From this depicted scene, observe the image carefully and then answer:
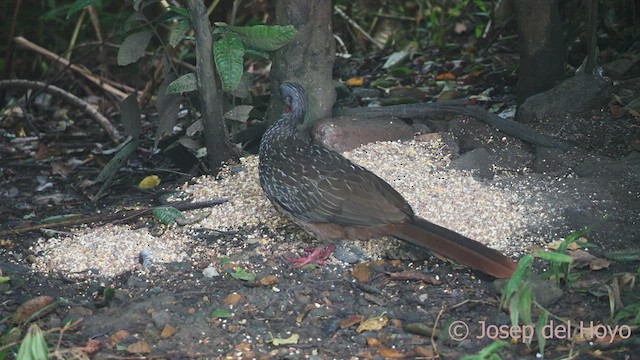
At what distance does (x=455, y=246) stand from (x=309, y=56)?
179 centimetres

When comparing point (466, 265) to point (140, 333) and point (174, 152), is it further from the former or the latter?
point (174, 152)

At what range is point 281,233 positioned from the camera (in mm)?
4785

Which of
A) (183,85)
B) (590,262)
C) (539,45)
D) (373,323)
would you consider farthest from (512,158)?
(183,85)

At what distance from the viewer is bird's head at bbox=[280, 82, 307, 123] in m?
4.94

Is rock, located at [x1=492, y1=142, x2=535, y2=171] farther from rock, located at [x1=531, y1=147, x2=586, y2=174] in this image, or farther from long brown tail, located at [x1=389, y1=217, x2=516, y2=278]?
long brown tail, located at [x1=389, y1=217, x2=516, y2=278]

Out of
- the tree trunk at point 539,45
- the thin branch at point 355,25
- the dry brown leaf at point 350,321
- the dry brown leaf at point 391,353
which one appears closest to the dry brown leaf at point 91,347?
the dry brown leaf at point 350,321

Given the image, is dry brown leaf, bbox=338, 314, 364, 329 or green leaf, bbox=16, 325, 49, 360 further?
dry brown leaf, bbox=338, 314, 364, 329

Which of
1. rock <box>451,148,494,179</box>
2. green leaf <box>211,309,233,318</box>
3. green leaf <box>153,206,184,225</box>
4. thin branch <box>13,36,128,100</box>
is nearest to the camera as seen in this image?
green leaf <box>211,309,233,318</box>

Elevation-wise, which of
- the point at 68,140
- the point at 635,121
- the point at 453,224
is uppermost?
the point at 635,121

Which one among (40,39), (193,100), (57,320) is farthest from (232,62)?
(40,39)

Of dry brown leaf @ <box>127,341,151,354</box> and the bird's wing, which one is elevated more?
the bird's wing

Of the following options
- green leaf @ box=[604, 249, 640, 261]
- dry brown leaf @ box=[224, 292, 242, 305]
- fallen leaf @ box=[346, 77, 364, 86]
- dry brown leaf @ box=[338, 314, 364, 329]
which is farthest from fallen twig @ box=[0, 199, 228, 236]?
fallen leaf @ box=[346, 77, 364, 86]

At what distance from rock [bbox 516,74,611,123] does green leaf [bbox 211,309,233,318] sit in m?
2.54

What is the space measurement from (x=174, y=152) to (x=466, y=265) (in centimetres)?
264
